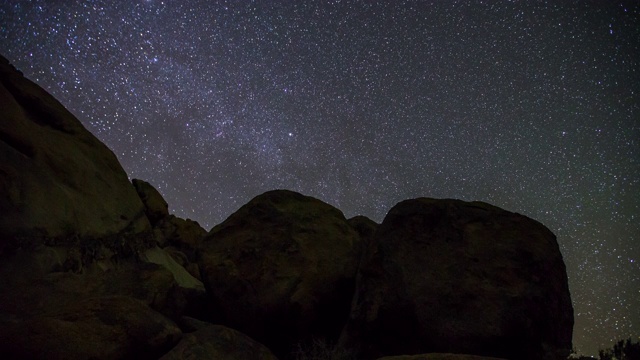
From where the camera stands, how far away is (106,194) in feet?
31.3

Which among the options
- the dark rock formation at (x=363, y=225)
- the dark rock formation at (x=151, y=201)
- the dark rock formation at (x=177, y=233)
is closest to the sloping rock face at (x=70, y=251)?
the dark rock formation at (x=151, y=201)

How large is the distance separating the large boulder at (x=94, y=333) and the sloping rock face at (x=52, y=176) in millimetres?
2955

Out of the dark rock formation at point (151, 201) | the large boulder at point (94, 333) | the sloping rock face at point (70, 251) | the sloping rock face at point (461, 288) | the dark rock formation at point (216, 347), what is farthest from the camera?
the dark rock formation at point (151, 201)

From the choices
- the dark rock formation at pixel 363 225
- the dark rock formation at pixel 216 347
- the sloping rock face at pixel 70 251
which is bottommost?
the dark rock formation at pixel 216 347

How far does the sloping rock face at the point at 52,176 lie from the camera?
7232 millimetres

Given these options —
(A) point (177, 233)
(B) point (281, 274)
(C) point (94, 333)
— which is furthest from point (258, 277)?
(A) point (177, 233)

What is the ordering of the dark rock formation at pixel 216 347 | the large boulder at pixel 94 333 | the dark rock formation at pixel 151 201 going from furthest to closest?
the dark rock formation at pixel 151 201 < the dark rock formation at pixel 216 347 < the large boulder at pixel 94 333

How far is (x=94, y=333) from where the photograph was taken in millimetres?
4824

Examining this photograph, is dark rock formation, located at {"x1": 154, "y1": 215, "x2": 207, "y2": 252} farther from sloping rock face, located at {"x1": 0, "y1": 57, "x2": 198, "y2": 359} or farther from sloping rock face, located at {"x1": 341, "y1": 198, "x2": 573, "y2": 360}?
sloping rock face, located at {"x1": 341, "y1": 198, "x2": 573, "y2": 360}

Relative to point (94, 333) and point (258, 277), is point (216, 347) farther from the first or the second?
point (258, 277)

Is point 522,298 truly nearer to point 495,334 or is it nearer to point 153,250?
point 495,334

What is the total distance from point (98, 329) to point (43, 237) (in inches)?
138

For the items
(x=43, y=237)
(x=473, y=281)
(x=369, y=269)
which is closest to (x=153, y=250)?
(x=43, y=237)

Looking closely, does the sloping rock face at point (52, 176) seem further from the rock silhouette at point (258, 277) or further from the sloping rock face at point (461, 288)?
the sloping rock face at point (461, 288)
